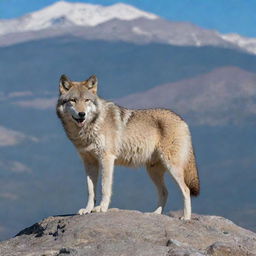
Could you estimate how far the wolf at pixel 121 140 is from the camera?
18.7 metres

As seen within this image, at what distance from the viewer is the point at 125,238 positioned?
16.5 meters

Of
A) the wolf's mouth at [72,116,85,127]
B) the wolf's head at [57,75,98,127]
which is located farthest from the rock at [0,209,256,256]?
the wolf's head at [57,75,98,127]

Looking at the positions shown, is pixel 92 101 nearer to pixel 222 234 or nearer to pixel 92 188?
pixel 92 188

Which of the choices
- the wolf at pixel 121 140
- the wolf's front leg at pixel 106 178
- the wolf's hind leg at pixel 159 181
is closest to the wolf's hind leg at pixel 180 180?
the wolf at pixel 121 140

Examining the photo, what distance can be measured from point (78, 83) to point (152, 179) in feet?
9.66

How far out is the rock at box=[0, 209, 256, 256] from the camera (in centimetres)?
1574

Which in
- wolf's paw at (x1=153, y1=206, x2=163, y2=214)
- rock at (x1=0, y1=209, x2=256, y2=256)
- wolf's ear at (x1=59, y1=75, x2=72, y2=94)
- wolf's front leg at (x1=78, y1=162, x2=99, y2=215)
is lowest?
rock at (x1=0, y1=209, x2=256, y2=256)

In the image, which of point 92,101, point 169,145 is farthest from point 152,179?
point 92,101

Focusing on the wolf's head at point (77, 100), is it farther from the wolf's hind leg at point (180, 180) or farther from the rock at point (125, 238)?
the wolf's hind leg at point (180, 180)

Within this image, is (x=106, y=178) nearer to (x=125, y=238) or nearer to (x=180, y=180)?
(x=180, y=180)

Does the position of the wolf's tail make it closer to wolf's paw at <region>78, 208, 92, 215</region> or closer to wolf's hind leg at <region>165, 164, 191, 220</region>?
wolf's hind leg at <region>165, 164, 191, 220</region>

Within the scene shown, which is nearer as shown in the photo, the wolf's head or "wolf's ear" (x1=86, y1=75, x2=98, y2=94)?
the wolf's head

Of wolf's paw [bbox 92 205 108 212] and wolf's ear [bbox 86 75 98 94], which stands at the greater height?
wolf's ear [bbox 86 75 98 94]

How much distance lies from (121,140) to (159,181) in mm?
1493
